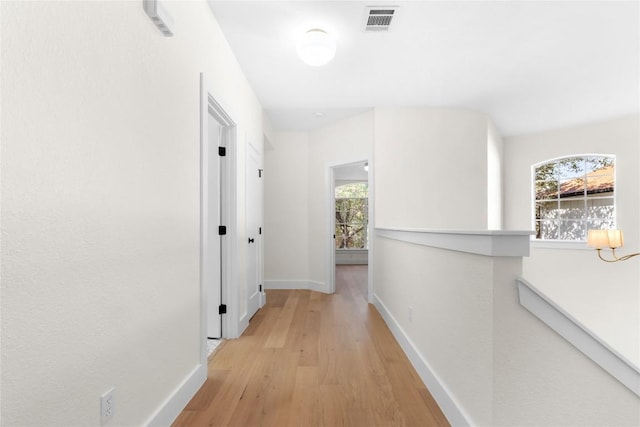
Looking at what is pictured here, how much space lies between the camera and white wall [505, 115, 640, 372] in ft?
14.6

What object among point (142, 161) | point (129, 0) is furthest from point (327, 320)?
point (129, 0)

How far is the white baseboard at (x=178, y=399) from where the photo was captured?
155 cm

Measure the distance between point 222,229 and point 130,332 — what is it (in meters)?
1.62

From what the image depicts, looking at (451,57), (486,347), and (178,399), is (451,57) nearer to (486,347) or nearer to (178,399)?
(486,347)

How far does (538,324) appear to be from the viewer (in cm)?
125

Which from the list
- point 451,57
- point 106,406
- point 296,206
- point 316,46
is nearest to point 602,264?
point 451,57

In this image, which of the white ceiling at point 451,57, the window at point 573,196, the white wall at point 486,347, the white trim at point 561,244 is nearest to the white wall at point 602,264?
the white trim at point 561,244

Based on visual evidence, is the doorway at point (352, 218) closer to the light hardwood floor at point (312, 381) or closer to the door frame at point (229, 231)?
the light hardwood floor at point (312, 381)

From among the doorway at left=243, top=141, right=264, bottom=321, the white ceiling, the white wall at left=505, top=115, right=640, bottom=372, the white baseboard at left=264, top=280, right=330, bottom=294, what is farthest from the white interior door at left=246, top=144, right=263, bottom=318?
the white wall at left=505, top=115, right=640, bottom=372

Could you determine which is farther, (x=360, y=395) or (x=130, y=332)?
(x=360, y=395)

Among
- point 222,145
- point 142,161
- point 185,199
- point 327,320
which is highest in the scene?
point 222,145

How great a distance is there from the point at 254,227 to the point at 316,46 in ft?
6.66

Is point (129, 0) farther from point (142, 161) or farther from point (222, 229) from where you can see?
point (222, 229)

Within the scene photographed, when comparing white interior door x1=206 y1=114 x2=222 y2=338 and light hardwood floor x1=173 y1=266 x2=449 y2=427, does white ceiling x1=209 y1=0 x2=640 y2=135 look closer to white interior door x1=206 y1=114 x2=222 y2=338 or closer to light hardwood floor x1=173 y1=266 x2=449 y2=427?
white interior door x1=206 y1=114 x2=222 y2=338
